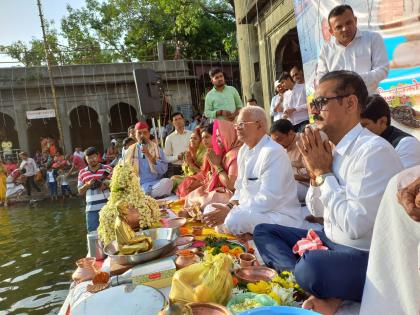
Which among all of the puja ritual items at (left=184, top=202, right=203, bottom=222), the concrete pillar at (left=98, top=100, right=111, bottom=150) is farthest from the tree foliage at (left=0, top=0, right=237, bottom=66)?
the puja ritual items at (left=184, top=202, right=203, bottom=222)

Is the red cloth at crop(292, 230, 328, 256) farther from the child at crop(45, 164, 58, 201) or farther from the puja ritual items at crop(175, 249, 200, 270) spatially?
the child at crop(45, 164, 58, 201)

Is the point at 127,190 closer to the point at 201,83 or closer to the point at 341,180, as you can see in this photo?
the point at 341,180

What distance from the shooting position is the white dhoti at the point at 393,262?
1.50 m

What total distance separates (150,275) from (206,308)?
70 centimetres

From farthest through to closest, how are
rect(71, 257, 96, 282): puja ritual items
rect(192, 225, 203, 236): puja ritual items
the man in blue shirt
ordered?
the man in blue shirt
rect(192, 225, 203, 236): puja ritual items
rect(71, 257, 96, 282): puja ritual items

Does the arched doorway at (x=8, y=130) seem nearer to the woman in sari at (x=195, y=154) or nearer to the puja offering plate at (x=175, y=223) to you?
the woman in sari at (x=195, y=154)

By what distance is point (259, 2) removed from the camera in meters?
8.98

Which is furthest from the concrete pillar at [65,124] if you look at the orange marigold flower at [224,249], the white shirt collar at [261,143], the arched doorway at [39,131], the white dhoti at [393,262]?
the white dhoti at [393,262]

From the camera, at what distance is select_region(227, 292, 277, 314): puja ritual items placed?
1805 millimetres

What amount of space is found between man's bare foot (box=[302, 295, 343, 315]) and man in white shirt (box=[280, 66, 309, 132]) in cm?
377

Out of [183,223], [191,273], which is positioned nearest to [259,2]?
[183,223]

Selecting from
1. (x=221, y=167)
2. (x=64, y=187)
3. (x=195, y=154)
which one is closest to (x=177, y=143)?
(x=195, y=154)

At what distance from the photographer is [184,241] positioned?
3.15 metres

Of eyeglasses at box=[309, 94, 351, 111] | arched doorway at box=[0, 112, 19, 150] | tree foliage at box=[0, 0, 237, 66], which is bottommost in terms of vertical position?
eyeglasses at box=[309, 94, 351, 111]
